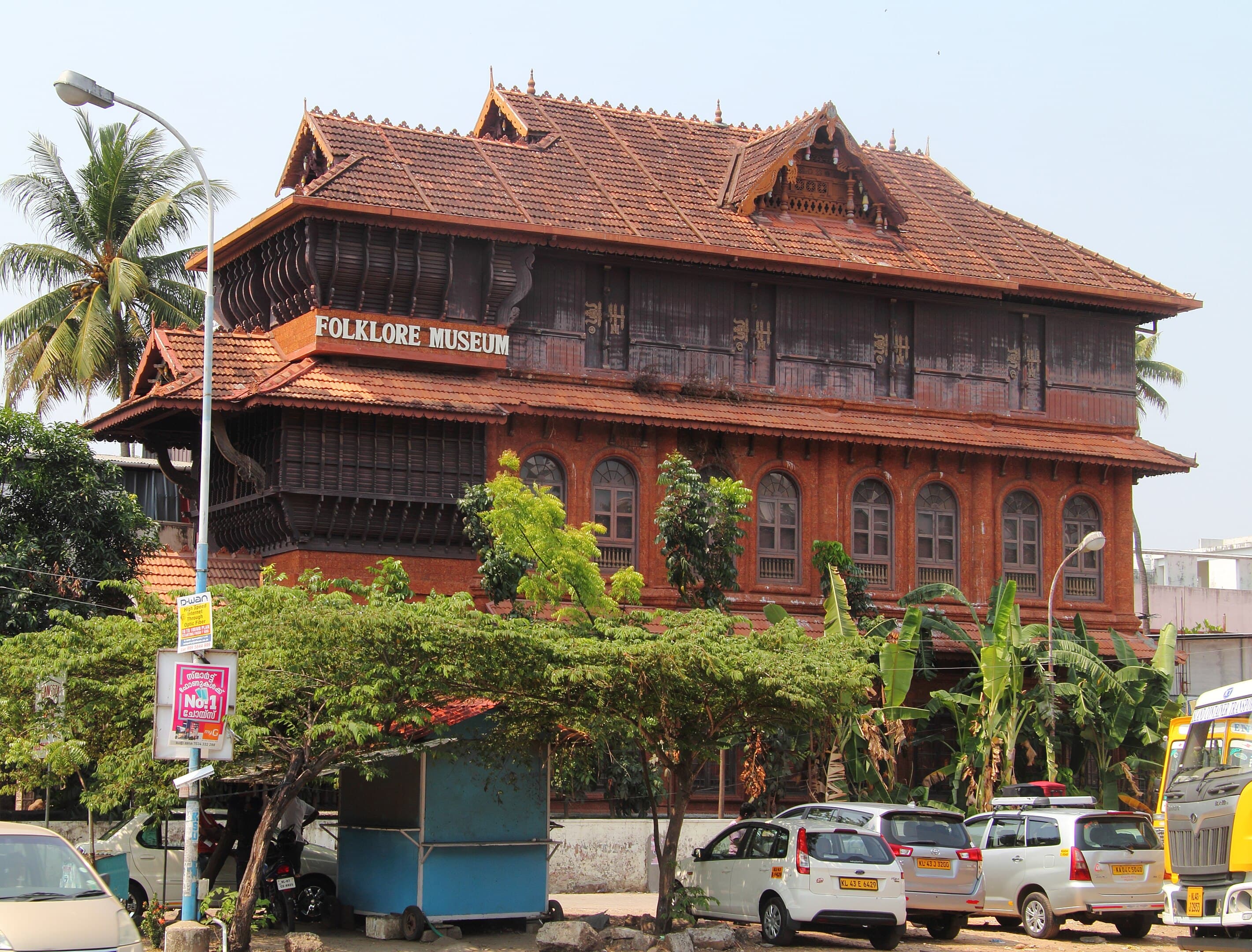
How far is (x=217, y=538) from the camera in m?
32.7

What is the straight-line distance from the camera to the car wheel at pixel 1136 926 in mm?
22594

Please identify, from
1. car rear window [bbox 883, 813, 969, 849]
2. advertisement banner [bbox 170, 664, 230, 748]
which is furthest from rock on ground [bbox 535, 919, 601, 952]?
advertisement banner [bbox 170, 664, 230, 748]

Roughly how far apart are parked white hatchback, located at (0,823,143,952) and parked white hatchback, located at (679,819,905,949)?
8464mm

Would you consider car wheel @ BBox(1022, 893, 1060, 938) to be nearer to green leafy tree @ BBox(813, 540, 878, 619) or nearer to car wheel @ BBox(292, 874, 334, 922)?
car wheel @ BBox(292, 874, 334, 922)

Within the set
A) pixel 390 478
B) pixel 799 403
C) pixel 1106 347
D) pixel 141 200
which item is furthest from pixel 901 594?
pixel 141 200

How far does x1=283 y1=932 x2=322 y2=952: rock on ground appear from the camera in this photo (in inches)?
754

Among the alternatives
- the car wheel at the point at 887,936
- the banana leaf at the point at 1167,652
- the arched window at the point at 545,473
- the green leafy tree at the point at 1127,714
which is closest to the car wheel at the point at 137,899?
the car wheel at the point at 887,936

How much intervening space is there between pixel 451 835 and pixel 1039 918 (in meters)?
7.97

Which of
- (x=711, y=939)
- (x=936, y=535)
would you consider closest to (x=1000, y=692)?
(x=936, y=535)

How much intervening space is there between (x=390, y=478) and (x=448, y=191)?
18.8 feet

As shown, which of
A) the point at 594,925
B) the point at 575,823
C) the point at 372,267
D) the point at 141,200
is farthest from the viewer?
the point at 141,200

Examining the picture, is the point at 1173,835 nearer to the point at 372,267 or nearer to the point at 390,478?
the point at 390,478

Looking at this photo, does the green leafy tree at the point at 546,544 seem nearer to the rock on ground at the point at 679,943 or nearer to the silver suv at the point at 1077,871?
the rock on ground at the point at 679,943

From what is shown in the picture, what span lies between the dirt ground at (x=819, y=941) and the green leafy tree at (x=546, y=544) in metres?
4.71
